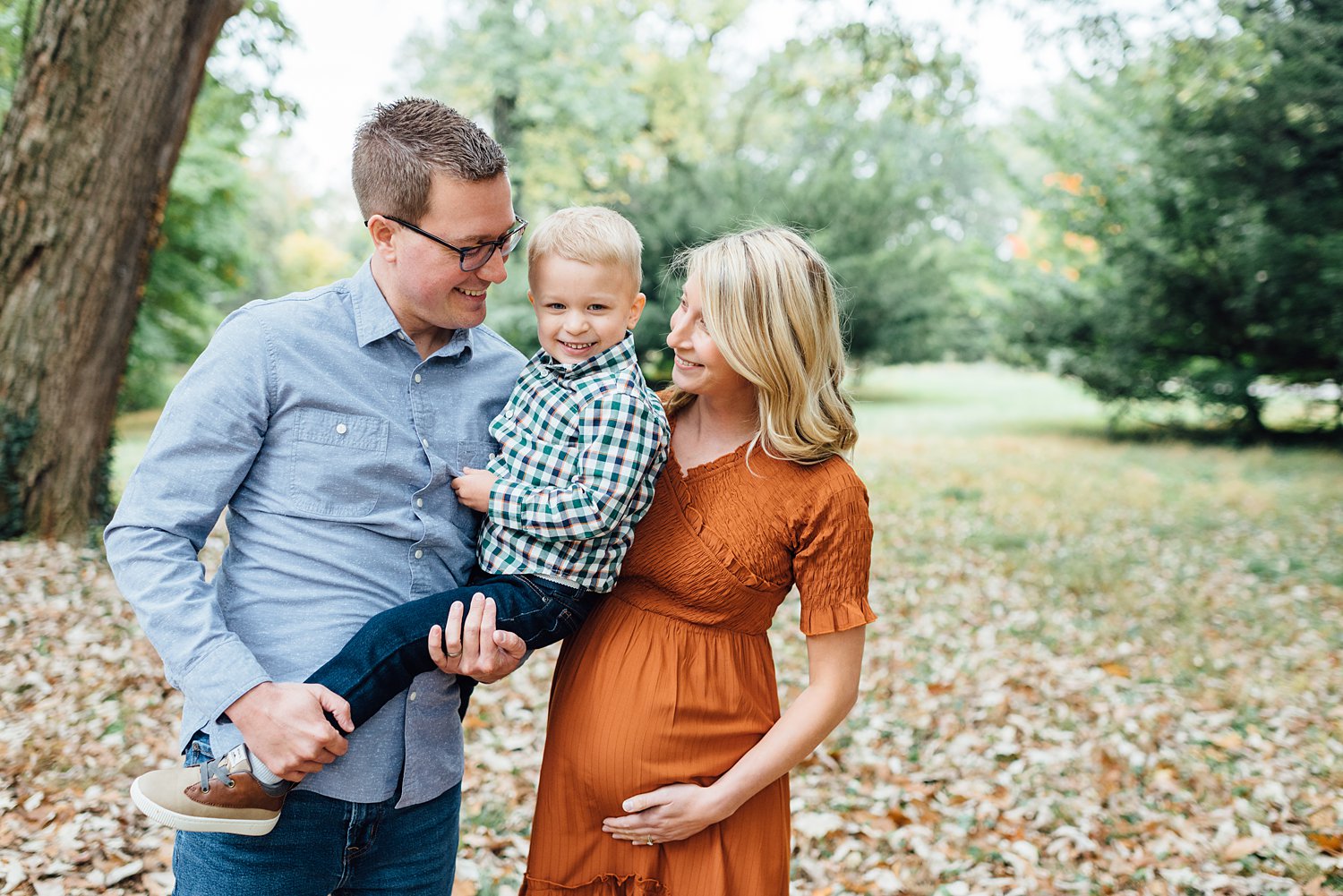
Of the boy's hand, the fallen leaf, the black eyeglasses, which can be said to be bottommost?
the fallen leaf

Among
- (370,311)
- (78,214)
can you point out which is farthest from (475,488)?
(78,214)

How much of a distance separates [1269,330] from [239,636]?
18597 millimetres

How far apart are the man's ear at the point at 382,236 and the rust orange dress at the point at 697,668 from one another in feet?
2.69

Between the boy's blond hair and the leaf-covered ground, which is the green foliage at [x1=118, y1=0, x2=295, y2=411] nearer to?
the leaf-covered ground

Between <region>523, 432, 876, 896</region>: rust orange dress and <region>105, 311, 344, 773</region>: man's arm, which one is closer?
<region>105, 311, 344, 773</region>: man's arm

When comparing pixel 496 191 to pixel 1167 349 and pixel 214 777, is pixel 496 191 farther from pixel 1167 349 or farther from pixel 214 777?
pixel 1167 349

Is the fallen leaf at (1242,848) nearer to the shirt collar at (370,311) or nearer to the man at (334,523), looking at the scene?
the man at (334,523)

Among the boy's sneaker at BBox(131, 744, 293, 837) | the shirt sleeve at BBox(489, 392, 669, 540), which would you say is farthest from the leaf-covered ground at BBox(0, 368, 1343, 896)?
the shirt sleeve at BBox(489, 392, 669, 540)

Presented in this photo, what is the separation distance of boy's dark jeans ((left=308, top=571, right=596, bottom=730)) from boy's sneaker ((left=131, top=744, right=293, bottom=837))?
18 centimetres

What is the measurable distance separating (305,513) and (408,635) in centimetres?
32

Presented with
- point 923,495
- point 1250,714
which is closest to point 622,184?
point 923,495

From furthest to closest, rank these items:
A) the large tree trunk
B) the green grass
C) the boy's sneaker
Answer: the green grass, the large tree trunk, the boy's sneaker

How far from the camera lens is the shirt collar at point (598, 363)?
242cm

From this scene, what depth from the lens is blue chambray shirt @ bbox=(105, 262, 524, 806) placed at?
186 centimetres
